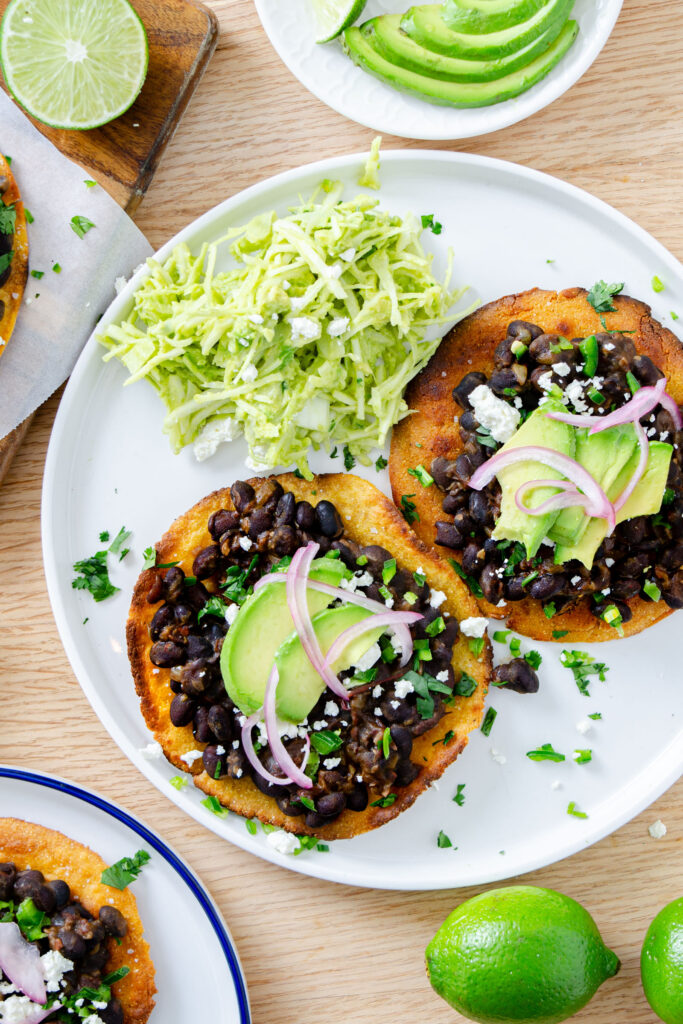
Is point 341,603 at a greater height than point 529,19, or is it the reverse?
point 529,19

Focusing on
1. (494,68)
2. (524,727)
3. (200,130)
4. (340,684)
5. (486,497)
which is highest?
(494,68)

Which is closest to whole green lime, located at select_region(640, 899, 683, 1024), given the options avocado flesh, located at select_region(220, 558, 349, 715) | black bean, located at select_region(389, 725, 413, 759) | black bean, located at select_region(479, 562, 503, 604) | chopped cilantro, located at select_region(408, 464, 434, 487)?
black bean, located at select_region(389, 725, 413, 759)

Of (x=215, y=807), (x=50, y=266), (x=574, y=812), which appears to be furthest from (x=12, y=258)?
(x=574, y=812)

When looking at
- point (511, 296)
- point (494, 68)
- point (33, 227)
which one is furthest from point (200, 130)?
point (511, 296)

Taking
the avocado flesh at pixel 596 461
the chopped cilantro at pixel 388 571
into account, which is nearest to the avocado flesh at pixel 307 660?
the chopped cilantro at pixel 388 571

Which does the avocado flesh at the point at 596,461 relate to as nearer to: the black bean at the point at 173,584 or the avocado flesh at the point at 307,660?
the avocado flesh at the point at 307,660

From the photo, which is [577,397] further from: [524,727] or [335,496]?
[524,727]
